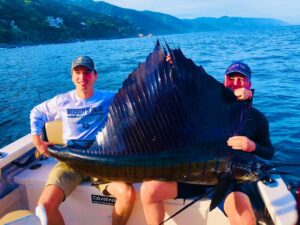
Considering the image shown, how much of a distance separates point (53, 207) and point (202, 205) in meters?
0.94

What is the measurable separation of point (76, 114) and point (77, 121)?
6 centimetres

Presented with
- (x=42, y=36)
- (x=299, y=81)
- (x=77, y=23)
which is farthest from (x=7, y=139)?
(x=77, y=23)

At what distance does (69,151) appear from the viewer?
75.9 inches

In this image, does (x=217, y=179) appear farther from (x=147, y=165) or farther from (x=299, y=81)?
(x=299, y=81)

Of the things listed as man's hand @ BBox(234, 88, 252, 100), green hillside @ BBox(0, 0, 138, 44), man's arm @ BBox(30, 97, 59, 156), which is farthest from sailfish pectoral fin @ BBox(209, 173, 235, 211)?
green hillside @ BBox(0, 0, 138, 44)

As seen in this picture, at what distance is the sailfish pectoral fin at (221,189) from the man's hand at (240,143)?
0.15 m

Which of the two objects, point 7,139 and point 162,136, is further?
point 7,139

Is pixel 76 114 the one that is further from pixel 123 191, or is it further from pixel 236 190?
pixel 236 190

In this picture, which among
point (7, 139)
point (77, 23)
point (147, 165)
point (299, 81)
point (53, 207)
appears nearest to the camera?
point (147, 165)

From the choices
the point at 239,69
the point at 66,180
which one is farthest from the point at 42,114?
the point at 239,69

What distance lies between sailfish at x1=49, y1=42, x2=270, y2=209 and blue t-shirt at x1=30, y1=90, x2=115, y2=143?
752 mm

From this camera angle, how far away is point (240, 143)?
1.84 m

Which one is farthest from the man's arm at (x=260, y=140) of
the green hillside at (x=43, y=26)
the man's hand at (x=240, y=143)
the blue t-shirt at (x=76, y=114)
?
the green hillside at (x=43, y=26)

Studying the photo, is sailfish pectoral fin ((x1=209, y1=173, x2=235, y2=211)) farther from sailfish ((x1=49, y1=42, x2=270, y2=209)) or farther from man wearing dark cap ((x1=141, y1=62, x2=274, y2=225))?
man wearing dark cap ((x1=141, y1=62, x2=274, y2=225))
